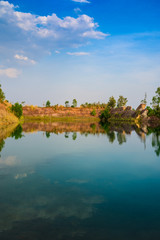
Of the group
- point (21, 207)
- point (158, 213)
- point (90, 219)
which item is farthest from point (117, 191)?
point (21, 207)

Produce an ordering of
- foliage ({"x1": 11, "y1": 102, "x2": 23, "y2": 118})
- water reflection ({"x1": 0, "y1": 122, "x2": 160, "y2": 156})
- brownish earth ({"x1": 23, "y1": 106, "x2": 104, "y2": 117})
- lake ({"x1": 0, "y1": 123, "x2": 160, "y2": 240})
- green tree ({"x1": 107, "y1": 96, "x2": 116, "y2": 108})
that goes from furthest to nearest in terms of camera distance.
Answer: green tree ({"x1": 107, "y1": 96, "x2": 116, "y2": 108}), brownish earth ({"x1": 23, "y1": 106, "x2": 104, "y2": 117}), foliage ({"x1": 11, "y1": 102, "x2": 23, "y2": 118}), water reflection ({"x1": 0, "y1": 122, "x2": 160, "y2": 156}), lake ({"x1": 0, "y1": 123, "x2": 160, "y2": 240})

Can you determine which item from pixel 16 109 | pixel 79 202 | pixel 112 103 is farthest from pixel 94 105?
pixel 79 202

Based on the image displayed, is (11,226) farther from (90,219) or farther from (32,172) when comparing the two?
(32,172)

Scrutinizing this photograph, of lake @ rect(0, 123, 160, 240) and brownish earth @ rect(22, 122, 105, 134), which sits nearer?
lake @ rect(0, 123, 160, 240)

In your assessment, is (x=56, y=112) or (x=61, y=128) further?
(x=56, y=112)

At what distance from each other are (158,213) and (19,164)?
14222 mm

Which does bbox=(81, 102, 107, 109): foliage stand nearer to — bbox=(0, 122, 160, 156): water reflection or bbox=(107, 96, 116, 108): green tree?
bbox=(107, 96, 116, 108): green tree

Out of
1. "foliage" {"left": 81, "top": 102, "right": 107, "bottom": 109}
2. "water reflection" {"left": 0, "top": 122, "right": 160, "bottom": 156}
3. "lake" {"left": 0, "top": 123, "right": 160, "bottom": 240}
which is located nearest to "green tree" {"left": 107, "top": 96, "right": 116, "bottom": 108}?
"foliage" {"left": 81, "top": 102, "right": 107, "bottom": 109}

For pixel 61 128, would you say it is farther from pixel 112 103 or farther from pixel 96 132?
pixel 112 103

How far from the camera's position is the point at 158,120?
13162cm

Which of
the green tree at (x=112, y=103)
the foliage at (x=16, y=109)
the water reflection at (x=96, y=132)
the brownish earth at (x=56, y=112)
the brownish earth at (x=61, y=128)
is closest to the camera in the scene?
the water reflection at (x=96, y=132)

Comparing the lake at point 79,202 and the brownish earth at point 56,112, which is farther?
the brownish earth at point 56,112

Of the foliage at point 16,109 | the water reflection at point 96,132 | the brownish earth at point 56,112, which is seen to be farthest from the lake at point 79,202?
the brownish earth at point 56,112

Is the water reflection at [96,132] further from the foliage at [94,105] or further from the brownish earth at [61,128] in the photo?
the foliage at [94,105]
